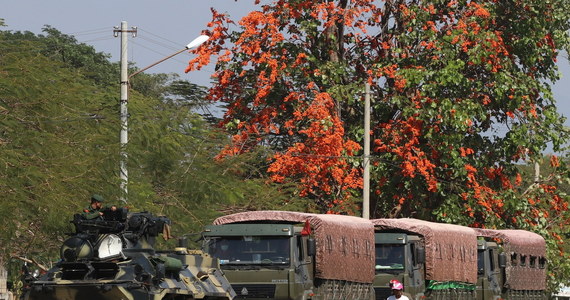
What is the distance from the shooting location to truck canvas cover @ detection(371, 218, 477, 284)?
2970 centimetres

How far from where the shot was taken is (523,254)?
37.8 m

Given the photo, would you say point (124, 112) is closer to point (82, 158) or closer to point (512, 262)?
point (82, 158)

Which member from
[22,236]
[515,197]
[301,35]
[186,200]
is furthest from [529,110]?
[22,236]

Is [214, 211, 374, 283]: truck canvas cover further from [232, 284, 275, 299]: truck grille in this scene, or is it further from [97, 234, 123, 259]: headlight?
[97, 234, 123, 259]: headlight

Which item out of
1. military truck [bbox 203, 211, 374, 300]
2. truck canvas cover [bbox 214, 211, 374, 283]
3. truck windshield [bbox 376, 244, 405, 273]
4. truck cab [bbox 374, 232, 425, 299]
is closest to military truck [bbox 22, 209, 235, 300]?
military truck [bbox 203, 211, 374, 300]

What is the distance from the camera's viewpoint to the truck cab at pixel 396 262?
28406 millimetres

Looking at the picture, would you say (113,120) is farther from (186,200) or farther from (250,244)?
(250,244)

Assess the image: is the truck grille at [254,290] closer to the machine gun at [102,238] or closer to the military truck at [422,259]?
the machine gun at [102,238]

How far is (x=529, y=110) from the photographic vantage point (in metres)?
40.0

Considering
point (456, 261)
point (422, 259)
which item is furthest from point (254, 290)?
point (456, 261)

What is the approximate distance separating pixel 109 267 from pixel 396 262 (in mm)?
11025

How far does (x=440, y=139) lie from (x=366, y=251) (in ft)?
37.9

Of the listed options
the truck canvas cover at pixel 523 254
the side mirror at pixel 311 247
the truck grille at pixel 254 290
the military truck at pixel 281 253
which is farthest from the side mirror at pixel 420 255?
the truck canvas cover at pixel 523 254

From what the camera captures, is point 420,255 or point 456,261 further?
point 456,261
